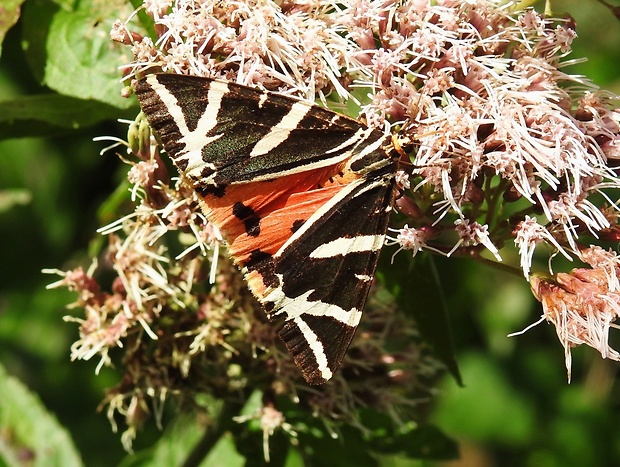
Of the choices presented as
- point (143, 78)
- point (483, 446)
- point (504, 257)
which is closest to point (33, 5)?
point (143, 78)

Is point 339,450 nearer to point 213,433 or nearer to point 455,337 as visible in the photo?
point 213,433

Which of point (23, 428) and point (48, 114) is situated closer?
point (48, 114)

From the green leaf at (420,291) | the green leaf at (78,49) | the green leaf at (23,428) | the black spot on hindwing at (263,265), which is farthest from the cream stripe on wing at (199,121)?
the green leaf at (23,428)

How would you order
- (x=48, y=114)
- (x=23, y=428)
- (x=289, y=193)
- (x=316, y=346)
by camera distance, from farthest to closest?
(x=23, y=428) < (x=48, y=114) < (x=289, y=193) < (x=316, y=346)

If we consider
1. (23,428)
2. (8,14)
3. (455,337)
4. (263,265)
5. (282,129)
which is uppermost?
(8,14)

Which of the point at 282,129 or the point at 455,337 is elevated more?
the point at 282,129

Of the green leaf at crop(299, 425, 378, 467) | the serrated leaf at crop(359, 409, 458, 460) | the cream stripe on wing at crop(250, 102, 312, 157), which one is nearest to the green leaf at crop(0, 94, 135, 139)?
the cream stripe on wing at crop(250, 102, 312, 157)

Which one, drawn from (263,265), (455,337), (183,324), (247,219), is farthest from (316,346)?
(455,337)
